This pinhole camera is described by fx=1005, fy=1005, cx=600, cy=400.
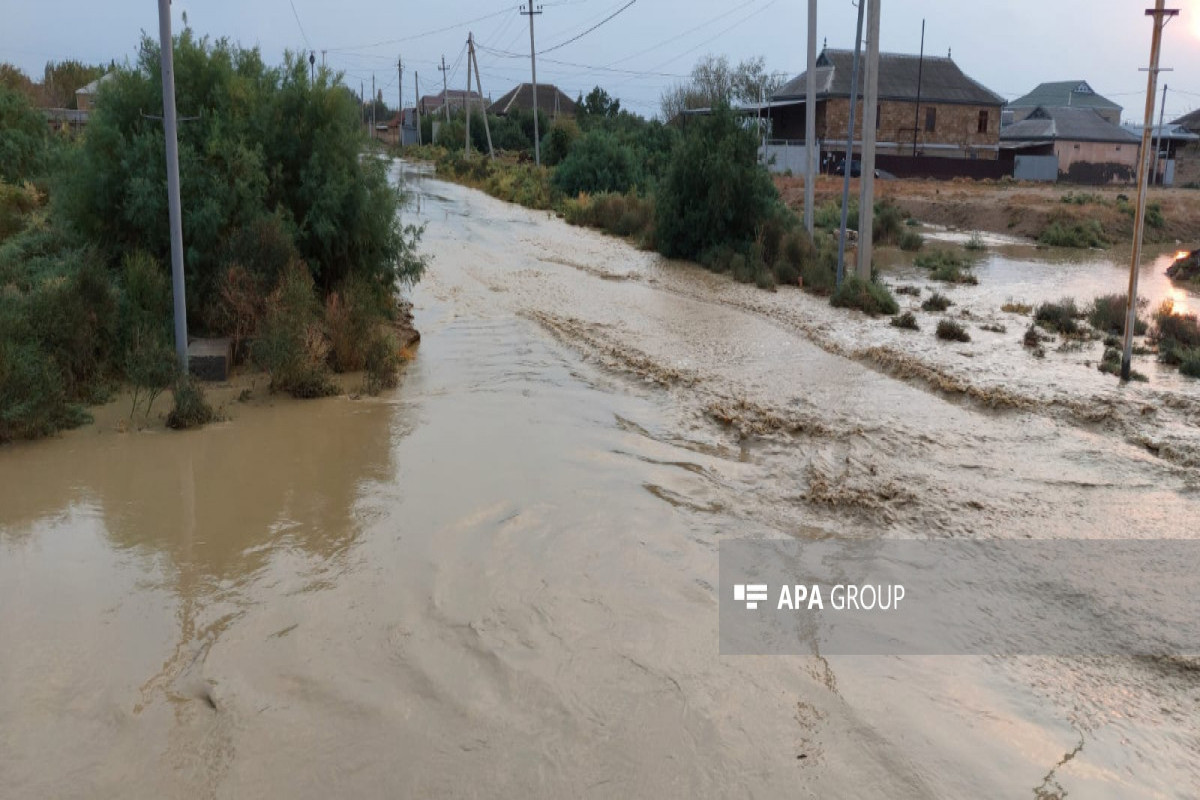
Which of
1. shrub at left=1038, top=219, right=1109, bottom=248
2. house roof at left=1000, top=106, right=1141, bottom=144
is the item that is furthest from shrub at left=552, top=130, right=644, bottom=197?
house roof at left=1000, top=106, right=1141, bottom=144

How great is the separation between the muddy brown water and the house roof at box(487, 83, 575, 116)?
286ft

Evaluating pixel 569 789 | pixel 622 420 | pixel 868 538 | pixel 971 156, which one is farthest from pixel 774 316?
pixel 971 156

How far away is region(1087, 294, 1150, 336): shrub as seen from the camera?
17.1m

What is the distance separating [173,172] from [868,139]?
13.0 metres

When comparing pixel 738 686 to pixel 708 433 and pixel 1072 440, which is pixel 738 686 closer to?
pixel 708 433

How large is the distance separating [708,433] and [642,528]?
2.83 metres

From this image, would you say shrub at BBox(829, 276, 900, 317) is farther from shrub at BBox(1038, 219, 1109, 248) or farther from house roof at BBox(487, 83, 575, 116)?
house roof at BBox(487, 83, 575, 116)

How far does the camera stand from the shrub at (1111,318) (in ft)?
56.0

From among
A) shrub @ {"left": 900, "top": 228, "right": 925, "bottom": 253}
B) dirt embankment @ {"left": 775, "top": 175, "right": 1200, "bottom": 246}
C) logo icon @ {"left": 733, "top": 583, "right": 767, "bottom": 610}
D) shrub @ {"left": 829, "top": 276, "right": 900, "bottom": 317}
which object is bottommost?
logo icon @ {"left": 733, "top": 583, "right": 767, "bottom": 610}

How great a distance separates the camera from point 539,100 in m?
97.6

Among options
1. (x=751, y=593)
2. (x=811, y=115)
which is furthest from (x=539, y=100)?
(x=751, y=593)

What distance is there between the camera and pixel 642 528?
746 centimetres

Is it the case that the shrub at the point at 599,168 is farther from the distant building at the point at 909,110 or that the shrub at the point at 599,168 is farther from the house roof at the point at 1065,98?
the house roof at the point at 1065,98

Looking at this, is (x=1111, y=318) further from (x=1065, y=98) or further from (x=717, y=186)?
(x=1065, y=98)
